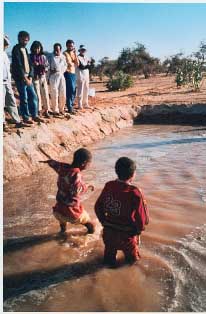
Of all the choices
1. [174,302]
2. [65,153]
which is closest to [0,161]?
[174,302]

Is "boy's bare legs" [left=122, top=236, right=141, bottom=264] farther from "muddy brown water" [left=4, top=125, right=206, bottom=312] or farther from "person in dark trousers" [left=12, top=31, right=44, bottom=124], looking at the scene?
"person in dark trousers" [left=12, top=31, right=44, bottom=124]

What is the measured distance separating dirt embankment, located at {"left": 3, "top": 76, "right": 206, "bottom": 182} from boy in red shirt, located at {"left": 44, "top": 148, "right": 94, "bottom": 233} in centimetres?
241

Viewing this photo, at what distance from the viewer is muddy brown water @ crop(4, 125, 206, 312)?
11.1 feet

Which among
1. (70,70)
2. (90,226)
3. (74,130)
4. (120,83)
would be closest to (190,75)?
(120,83)

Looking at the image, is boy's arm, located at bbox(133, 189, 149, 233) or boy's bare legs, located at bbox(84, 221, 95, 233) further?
boy's bare legs, located at bbox(84, 221, 95, 233)

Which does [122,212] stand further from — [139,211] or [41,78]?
[41,78]

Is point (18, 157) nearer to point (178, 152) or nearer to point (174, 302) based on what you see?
point (178, 152)

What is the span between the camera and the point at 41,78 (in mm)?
8500

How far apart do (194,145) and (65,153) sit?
288 cm

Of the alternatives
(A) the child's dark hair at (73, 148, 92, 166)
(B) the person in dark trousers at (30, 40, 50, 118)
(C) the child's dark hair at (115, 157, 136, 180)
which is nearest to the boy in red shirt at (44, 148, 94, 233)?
(A) the child's dark hair at (73, 148, 92, 166)

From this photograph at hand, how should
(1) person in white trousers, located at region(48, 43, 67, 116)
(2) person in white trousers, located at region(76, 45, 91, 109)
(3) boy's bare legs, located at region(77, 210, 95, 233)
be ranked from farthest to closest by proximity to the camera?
1. (2) person in white trousers, located at region(76, 45, 91, 109)
2. (1) person in white trousers, located at region(48, 43, 67, 116)
3. (3) boy's bare legs, located at region(77, 210, 95, 233)

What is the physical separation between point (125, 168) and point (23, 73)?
4404mm

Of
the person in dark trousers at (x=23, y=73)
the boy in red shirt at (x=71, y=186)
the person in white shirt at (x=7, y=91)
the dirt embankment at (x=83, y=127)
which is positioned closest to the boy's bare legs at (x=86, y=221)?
the boy in red shirt at (x=71, y=186)

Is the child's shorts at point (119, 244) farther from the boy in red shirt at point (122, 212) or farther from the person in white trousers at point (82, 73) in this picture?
the person in white trousers at point (82, 73)
